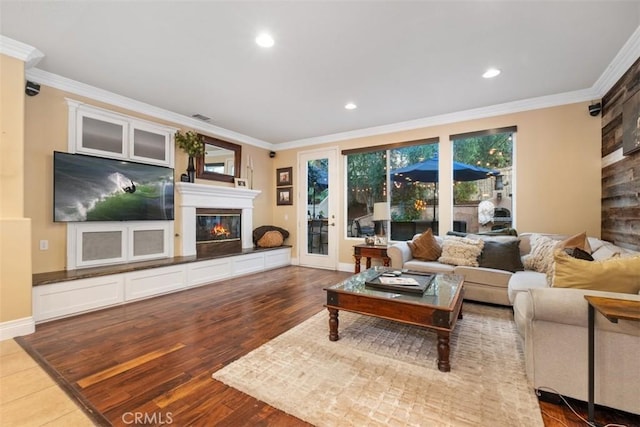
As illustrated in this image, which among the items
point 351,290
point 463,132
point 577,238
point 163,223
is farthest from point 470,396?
point 163,223

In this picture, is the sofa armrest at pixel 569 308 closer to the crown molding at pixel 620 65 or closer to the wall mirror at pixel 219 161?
the crown molding at pixel 620 65

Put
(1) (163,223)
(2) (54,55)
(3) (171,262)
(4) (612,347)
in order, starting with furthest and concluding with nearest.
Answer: (1) (163,223)
(3) (171,262)
(2) (54,55)
(4) (612,347)

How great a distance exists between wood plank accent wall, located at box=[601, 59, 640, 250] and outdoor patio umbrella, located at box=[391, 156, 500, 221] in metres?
1.22

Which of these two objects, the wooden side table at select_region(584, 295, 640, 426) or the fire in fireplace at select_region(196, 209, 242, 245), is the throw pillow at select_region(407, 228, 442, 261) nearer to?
the wooden side table at select_region(584, 295, 640, 426)

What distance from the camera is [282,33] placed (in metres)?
2.39

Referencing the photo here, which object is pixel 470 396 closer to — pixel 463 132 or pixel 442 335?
pixel 442 335

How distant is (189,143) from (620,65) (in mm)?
5429

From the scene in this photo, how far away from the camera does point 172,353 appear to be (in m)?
2.23

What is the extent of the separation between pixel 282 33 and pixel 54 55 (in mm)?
2369

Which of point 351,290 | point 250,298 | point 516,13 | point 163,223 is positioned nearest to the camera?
point 516,13

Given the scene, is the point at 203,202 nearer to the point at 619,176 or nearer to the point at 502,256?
the point at 502,256

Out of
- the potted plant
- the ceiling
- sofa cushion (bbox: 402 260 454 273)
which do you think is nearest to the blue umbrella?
the ceiling

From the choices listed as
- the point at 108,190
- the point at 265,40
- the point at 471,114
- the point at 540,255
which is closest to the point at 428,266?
the point at 540,255

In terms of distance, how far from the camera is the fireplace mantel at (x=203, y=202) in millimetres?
4430
